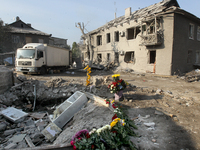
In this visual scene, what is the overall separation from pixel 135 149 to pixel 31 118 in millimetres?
5629

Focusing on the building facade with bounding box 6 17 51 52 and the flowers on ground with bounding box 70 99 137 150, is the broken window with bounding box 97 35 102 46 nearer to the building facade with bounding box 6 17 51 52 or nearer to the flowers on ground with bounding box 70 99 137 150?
the building facade with bounding box 6 17 51 52

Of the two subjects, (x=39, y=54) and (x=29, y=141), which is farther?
(x=39, y=54)

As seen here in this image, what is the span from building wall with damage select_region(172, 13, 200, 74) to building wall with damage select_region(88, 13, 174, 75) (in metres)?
0.71

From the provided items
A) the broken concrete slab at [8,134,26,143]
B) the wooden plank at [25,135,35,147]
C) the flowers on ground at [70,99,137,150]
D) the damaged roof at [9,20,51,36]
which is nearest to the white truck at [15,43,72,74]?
the broken concrete slab at [8,134,26,143]

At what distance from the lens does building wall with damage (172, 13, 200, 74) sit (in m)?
12.7

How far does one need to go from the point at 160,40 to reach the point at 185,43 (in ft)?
10.3

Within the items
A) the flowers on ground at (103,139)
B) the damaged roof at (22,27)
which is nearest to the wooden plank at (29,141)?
the flowers on ground at (103,139)

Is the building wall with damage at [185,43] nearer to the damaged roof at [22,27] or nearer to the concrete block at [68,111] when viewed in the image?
the concrete block at [68,111]

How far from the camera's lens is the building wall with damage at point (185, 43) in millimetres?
12695

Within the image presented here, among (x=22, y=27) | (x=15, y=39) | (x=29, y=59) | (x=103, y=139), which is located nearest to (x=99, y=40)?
(x=29, y=59)

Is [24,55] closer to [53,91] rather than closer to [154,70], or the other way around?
[53,91]

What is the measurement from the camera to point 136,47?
1565 cm

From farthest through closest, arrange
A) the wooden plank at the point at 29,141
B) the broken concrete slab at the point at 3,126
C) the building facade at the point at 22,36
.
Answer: the building facade at the point at 22,36 < the broken concrete slab at the point at 3,126 < the wooden plank at the point at 29,141

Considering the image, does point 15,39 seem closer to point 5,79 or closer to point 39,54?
point 39,54
